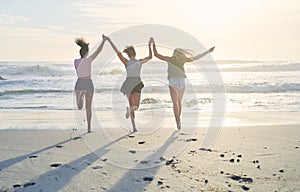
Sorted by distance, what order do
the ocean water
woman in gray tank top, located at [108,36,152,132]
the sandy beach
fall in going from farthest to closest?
the ocean water < woman in gray tank top, located at [108,36,152,132] < the sandy beach

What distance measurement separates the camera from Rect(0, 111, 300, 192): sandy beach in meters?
5.50

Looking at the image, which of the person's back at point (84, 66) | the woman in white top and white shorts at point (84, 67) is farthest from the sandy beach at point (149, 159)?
the person's back at point (84, 66)

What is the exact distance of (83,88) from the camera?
9438 millimetres

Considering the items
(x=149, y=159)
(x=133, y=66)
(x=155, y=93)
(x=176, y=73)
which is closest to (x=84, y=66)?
(x=133, y=66)

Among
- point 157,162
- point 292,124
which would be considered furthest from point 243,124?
point 157,162

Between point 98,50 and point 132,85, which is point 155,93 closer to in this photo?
point 132,85

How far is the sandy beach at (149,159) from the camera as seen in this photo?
18.1 feet

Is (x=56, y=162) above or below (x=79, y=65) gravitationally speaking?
below

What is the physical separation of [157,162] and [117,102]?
10.1 m

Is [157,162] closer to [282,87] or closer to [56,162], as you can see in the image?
[56,162]

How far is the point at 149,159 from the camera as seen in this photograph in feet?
22.5

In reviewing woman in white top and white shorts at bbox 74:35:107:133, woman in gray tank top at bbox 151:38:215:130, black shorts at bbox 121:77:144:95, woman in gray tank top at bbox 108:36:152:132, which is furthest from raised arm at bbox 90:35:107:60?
woman in gray tank top at bbox 151:38:215:130

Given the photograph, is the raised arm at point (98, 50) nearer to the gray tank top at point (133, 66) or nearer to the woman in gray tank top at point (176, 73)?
the gray tank top at point (133, 66)

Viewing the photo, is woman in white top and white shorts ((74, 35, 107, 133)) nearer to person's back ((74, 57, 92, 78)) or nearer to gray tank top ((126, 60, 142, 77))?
person's back ((74, 57, 92, 78))
